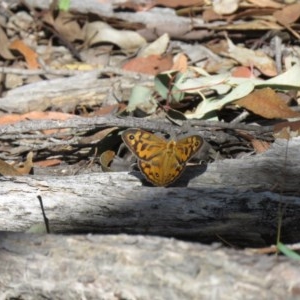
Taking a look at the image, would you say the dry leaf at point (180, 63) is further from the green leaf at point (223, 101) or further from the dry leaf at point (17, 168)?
the dry leaf at point (17, 168)

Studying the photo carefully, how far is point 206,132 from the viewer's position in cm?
313

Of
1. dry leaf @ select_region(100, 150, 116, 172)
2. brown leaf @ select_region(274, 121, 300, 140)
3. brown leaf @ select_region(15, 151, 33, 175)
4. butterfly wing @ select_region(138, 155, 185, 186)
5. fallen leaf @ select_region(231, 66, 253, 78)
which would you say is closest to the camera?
butterfly wing @ select_region(138, 155, 185, 186)

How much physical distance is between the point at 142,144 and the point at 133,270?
0.86 metres

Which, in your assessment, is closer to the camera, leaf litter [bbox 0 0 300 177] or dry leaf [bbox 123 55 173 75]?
leaf litter [bbox 0 0 300 177]

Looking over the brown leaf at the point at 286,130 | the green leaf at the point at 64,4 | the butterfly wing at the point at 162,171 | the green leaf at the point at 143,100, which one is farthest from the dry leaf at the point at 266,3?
the butterfly wing at the point at 162,171

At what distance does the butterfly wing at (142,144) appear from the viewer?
2.68 metres

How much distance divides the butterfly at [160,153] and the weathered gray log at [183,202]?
0.19 feet

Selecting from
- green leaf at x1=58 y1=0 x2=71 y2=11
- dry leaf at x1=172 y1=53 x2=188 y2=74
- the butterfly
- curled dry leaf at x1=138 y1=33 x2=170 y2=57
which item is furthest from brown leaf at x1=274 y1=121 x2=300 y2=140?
green leaf at x1=58 y1=0 x2=71 y2=11

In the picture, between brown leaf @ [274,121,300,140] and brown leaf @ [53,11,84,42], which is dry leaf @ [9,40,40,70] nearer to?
brown leaf @ [53,11,84,42]

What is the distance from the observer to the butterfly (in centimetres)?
255

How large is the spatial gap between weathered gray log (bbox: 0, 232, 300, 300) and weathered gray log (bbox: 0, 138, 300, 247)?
41 cm

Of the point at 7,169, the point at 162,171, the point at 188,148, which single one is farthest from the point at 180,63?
the point at 162,171

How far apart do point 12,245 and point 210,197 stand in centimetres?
72

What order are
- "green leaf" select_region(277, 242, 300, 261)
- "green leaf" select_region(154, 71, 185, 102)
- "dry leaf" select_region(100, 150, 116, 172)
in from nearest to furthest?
"green leaf" select_region(277, 242, 300, 261) < "dry leaf" select_region(100, 150, 116, 172) < "green leaf" select_region(154, 71, 185, 102)
